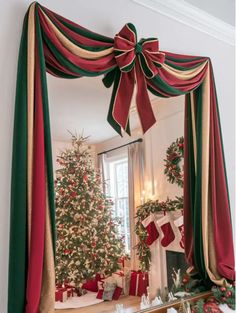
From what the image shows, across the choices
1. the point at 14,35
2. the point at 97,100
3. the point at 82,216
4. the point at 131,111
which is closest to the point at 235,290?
the point at 82,216

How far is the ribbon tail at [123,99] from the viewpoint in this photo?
Answer: 1.77 metres

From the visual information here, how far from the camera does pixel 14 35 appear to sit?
1.52 meters

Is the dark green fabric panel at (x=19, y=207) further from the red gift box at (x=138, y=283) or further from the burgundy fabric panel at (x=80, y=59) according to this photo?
the red gift box at (x=138, y=283)

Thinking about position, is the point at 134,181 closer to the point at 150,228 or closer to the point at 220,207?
the point at 150,228

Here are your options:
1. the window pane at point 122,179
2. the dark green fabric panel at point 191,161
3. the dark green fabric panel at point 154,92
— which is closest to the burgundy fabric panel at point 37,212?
the window pane at point 122,179

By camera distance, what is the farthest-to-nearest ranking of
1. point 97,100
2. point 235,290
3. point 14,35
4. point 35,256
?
point 235,290 < point 97,100 < point 14,35 < point 35,256

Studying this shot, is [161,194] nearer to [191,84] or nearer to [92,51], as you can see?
[191,84]

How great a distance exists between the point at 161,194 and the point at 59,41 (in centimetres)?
110

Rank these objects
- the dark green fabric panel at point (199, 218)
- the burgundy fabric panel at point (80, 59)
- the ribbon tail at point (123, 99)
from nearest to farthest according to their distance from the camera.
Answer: the burgundy fabric panel at point (80, 59) < the ribbon tail at point (123, 99) < the dark green fabric panel at point (199, 218)

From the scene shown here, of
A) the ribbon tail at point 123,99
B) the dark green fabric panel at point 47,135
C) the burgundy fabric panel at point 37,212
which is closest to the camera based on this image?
the burgundy fabric panel at point 37,212

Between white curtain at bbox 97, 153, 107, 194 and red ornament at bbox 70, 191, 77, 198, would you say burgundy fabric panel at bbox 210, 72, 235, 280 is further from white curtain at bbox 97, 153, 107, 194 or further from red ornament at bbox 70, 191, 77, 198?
red ornament at bbox 70, 191, 77, 198

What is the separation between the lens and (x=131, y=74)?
1834 millimetres

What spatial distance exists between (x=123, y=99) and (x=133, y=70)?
194 millimetres

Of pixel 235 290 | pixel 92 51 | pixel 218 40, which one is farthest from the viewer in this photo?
pixel 218 40
